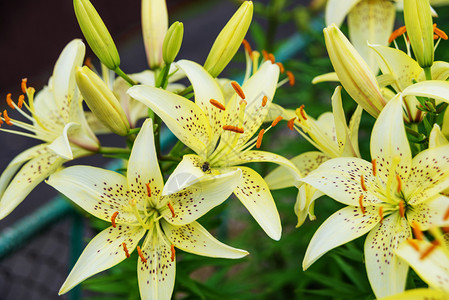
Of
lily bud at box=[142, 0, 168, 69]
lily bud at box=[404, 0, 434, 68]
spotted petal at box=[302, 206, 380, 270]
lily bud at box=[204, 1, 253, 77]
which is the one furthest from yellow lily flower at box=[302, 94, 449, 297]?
lily bud at box=[142, 0, 168, 69]

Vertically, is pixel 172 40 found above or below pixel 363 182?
above

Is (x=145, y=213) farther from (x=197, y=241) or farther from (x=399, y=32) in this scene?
(x=399, y=32)

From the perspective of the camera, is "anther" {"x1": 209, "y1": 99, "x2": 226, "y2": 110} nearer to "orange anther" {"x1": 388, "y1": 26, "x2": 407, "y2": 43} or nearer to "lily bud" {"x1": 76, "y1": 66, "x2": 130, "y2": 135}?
"lily bud" {"x1": 76, "y1": 66, "x2": 130, "y2": 135}

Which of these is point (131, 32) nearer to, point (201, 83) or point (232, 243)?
point (232, 243)

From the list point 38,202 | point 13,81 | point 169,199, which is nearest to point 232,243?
point 169,199

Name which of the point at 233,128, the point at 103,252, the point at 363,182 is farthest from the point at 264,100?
the point at 103,252

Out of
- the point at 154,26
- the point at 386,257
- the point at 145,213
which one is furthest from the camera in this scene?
the point at 154,26

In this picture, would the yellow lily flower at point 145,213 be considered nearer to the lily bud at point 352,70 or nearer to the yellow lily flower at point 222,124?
the yellow lily flower at point 222,124
